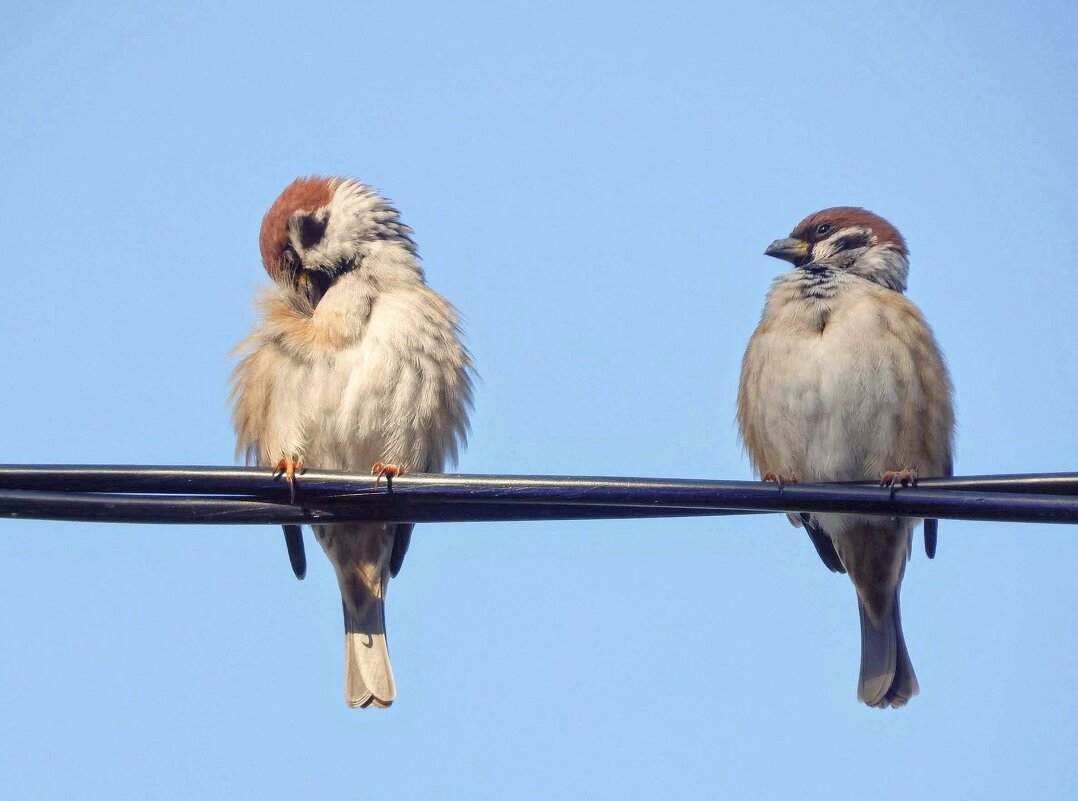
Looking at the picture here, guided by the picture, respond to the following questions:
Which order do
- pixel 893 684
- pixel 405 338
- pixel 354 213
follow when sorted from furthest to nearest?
pixel 354 213 → pixel 893 684 → pixel 405 338

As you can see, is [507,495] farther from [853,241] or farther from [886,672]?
[853,241]

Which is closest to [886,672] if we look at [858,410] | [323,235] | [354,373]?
[858,410]

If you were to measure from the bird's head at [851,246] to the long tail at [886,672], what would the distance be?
1.75m

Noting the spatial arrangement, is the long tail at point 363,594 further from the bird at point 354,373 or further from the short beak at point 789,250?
the short beak at point 789,250

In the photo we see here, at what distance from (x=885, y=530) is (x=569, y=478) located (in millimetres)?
3200

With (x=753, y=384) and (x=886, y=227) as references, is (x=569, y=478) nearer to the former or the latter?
(x=753, y=384)

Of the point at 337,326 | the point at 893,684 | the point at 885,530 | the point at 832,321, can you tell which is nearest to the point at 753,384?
the point at 832,321

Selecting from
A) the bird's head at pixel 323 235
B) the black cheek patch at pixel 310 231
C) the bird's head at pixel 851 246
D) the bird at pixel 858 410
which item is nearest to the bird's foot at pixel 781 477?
the bird at pixel 858 410

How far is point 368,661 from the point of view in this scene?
601cm

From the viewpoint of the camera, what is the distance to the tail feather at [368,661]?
5926mm

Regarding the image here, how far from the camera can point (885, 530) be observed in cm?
612

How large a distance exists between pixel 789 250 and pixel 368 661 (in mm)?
2979

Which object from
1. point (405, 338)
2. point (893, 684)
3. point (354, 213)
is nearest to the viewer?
point (405, 338)

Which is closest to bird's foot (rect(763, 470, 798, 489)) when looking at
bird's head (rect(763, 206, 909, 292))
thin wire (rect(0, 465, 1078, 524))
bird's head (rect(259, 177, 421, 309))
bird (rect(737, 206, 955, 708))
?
bird (rect(737, 206, 955, 708))
